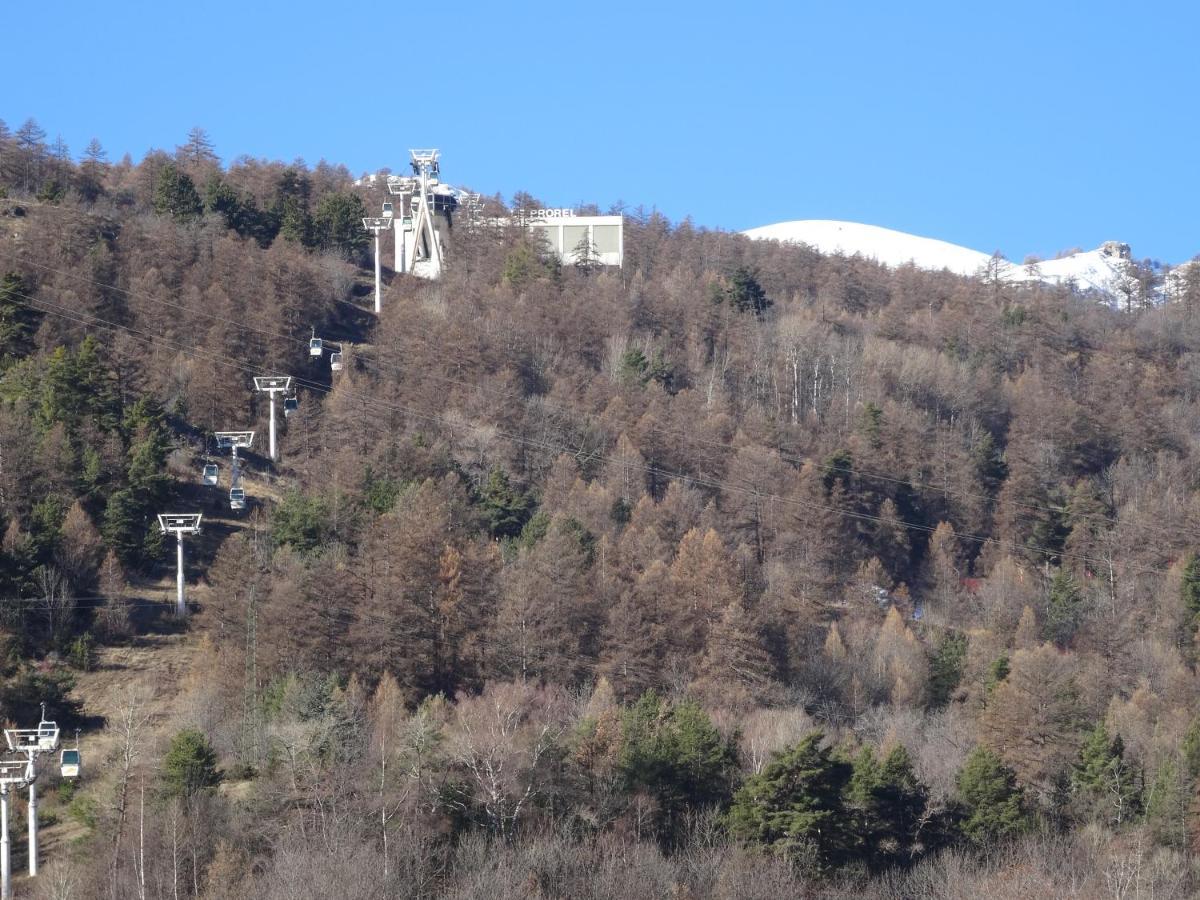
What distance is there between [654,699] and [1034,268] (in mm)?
65360

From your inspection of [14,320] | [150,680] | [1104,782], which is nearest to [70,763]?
[150,680]

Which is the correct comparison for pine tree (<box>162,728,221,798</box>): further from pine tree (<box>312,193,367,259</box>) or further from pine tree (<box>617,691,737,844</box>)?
pine tree (<box>312,193,367,259</box>)

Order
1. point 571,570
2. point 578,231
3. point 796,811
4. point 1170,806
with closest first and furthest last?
point 796,811 < point 1170,806 < point 571,570 < point 578,231

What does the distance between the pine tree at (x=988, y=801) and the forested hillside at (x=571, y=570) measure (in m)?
0.09

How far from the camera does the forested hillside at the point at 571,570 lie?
35.3m

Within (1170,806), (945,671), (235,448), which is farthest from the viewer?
(235,448)

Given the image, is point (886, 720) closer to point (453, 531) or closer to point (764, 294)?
point (453, 531)

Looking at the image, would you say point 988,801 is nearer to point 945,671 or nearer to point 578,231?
point 945,671

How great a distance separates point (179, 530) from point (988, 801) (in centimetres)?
2133

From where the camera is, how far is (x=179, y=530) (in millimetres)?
46031

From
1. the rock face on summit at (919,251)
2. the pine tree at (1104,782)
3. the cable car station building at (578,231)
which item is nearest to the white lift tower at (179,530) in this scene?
the pine tree at (1104,782)

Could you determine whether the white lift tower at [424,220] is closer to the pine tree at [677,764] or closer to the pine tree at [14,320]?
the pine tree at [14,320]

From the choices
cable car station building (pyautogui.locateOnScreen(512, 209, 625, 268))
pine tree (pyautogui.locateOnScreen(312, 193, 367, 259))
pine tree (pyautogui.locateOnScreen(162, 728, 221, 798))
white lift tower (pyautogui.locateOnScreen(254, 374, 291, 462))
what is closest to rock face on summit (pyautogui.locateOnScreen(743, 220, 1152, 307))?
cable car station building (pyautogui.locateOnScreen(512, 209, 625, 268))

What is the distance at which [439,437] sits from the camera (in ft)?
189
